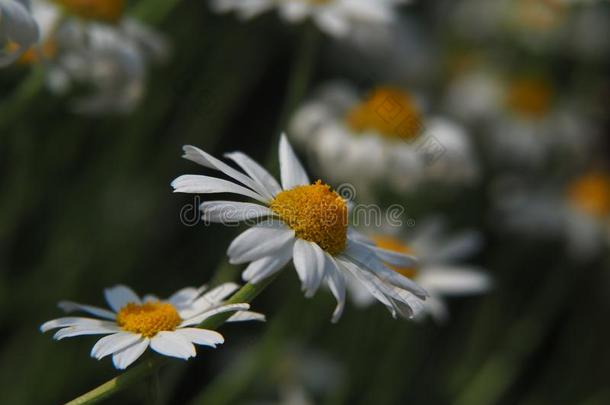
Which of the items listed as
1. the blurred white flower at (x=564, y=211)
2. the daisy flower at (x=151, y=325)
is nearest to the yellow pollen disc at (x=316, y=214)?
the daisy flower at (x=151, y=325)

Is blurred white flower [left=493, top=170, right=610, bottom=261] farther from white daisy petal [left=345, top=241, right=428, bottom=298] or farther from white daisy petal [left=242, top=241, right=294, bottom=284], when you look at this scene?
white daisy petal [left=242, top=241, right=294, bottom=284]

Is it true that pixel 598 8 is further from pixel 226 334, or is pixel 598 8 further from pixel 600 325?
pixel 226 334

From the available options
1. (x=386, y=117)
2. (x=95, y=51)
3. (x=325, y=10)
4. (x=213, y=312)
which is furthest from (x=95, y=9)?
A: (x=213, y=312)

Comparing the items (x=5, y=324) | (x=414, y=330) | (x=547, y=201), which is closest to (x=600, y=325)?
(x=547, y=201)

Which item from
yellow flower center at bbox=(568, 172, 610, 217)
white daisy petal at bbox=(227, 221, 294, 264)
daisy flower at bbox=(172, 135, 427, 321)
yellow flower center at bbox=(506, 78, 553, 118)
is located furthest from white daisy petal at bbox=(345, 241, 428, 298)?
yellow flower center at bbox=(506, 78, 553, 118)

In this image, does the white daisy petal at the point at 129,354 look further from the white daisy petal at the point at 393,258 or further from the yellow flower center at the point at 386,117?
the yellow flower center at the point at 386,117

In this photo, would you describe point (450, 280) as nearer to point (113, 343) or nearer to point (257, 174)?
point (257, 174)
